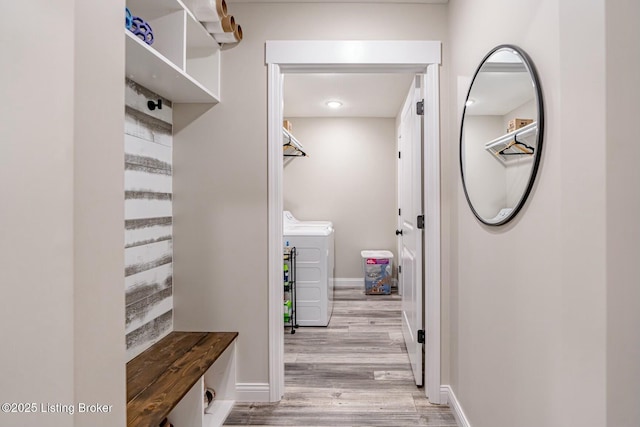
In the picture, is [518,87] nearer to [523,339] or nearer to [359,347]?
[523,339]

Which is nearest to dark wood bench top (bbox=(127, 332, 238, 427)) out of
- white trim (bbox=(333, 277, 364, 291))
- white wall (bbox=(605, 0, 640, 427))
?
white wall (bbox=(605, 0, 640, 427))

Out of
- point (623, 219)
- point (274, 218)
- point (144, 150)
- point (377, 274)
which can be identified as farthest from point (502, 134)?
point (377, 274)

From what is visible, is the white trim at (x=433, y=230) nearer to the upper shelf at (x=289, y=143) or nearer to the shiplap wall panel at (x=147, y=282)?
the upper shelf at (x=289, y=143)

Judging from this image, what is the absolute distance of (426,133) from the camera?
2268 millimetres

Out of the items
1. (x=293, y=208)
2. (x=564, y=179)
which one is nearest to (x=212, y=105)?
(x=564, y=179)

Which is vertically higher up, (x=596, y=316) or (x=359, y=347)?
(x=596, y=316)

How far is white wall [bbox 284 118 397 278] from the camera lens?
5.40 metres

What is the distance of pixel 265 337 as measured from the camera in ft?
7.43

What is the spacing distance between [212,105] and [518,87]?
1.69m

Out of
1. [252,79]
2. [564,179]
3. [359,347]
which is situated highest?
[252,79]

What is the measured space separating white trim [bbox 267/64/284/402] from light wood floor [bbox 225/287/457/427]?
203mm

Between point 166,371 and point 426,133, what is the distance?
1927 millimetres

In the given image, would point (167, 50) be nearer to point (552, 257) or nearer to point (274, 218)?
point (274, 218)

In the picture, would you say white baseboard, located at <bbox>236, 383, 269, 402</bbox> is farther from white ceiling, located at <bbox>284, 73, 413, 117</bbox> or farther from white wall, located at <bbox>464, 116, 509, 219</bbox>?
white ceiling, located at <bbox>284, 73, 413, 117</bbox>
